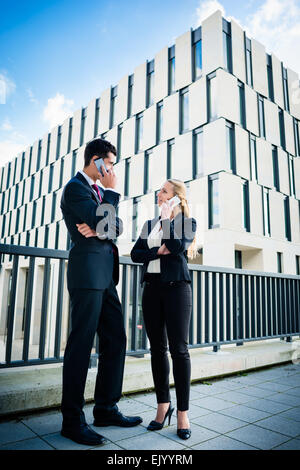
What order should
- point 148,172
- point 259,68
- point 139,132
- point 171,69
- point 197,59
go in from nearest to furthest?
point 197,59, point 259,68, point 171,69, point 148,172, point 139,132

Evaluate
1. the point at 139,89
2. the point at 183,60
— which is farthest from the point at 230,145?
the point at 139,89

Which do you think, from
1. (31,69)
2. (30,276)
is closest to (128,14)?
(31,69)

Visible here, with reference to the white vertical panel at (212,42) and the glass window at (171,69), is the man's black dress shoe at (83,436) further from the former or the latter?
the glass window at (171,69)

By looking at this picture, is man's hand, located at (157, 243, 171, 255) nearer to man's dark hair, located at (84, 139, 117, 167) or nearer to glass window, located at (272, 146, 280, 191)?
man's dark hair, located at (84, 139, 117, 167)

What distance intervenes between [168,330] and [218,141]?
1449 centimetres

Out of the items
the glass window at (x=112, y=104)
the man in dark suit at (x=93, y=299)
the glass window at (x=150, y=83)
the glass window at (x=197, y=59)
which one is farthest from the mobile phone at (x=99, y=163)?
the glass window at (x=112, y=104)

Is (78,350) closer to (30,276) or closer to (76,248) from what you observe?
(76,248)

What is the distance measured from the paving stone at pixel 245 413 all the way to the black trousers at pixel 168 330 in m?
0.64

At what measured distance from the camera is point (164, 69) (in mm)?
19188

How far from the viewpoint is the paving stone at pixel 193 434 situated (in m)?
2.08

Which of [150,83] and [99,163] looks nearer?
[99,163]

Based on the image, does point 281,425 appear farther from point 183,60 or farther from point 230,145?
point 183,60

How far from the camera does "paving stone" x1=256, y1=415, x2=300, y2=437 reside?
2.30m

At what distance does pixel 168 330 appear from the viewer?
2.33 m
